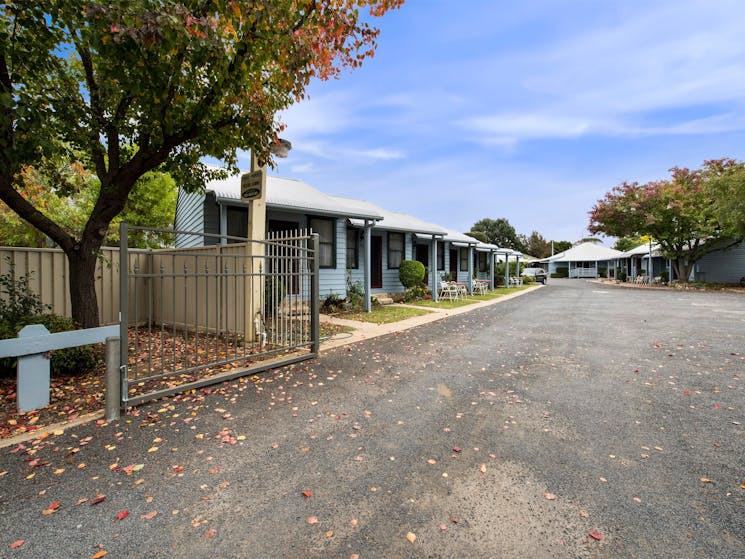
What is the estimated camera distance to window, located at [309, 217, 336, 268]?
1078 cm

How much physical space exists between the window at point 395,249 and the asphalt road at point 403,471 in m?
9.41

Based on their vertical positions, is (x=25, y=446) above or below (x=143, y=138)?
below

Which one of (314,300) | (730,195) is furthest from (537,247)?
(314,300)

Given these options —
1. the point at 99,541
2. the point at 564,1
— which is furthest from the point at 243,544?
the point at 564,1

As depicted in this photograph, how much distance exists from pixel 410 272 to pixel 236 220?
6.78 m

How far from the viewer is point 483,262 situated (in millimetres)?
24266

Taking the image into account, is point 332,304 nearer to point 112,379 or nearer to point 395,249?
point 395,249

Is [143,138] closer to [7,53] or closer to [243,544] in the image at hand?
[7,53]

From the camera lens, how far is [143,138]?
564cm

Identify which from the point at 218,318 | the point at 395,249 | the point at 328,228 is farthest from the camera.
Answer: the point at 395,249

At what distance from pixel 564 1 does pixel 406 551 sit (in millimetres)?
9160

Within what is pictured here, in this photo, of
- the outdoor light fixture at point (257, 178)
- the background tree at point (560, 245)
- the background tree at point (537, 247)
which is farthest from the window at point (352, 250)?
the background tree at point (560, 245)

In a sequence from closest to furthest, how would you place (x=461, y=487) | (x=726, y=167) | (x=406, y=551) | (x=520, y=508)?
(x=406, y=551)
(x=520, y=508)
(x=461, y=487)
(x=726, y=167)

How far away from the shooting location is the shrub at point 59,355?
4.24 meters
